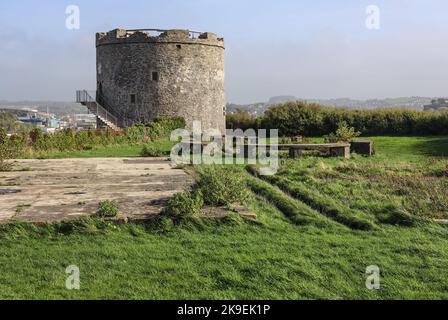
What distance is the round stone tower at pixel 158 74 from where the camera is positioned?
2900cm

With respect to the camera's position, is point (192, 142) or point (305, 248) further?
point (192, 142)

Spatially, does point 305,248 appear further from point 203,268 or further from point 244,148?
point 244,148

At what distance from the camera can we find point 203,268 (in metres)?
5.01

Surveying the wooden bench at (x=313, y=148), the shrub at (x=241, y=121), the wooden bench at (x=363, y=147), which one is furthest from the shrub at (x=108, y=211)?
the shrub at (x=241, y=121)

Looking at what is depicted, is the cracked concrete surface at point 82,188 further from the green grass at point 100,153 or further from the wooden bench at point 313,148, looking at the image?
the wooden bench at point 313,148

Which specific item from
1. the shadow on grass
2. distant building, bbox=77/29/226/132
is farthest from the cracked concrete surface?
distant building, bbox=77/29/226/132

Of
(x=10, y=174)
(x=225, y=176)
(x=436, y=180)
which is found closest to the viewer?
(x=225, y=176)

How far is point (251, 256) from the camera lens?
538 centimetres

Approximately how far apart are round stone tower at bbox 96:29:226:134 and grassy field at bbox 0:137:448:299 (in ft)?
71.3

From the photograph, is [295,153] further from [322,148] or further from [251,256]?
[251,256]

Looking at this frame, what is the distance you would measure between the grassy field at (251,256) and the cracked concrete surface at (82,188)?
2.48ft

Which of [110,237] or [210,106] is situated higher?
[210,106]
